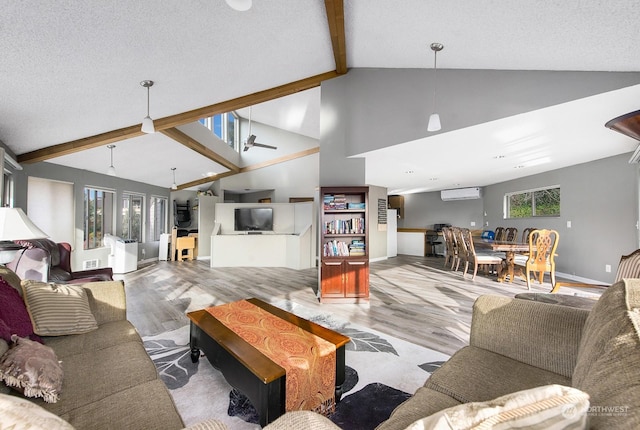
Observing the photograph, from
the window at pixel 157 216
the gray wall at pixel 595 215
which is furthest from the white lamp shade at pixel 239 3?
the window at pixel 157 216

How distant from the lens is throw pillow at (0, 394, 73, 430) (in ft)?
2.00

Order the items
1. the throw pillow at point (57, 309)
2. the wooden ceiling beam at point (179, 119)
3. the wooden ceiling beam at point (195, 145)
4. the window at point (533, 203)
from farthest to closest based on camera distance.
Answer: the window at point (533, 203) < the wooden ceiling beam at point (195, 145) < the wooden ceiling beam at point (179, 119) < the throw pillow at point (57, 309)

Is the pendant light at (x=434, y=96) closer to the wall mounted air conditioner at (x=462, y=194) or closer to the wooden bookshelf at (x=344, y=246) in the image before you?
the wooden bookshelf at (x=344, y=246)

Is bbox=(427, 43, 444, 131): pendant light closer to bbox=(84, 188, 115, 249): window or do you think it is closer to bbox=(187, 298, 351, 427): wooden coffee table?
bbox=(187, 298, 351, 427): wooden coffee table

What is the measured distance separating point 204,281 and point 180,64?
3.86 m

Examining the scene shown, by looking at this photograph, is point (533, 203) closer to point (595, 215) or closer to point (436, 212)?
point (595, 215)

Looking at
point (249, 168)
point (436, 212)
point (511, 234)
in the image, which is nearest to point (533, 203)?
point (511, 234)

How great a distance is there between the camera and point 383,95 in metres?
4.00

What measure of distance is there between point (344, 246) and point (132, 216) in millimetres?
6790

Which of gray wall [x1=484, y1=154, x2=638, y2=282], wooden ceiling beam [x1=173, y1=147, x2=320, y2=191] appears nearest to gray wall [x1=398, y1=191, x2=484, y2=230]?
gray wall [x1=484, y1=154, x2=638, y2=282]

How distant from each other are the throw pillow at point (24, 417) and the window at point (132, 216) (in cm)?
813

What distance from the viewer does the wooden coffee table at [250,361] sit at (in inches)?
56.0

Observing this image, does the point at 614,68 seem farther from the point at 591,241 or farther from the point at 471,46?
the point at 591,241

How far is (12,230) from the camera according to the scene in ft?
7.75
